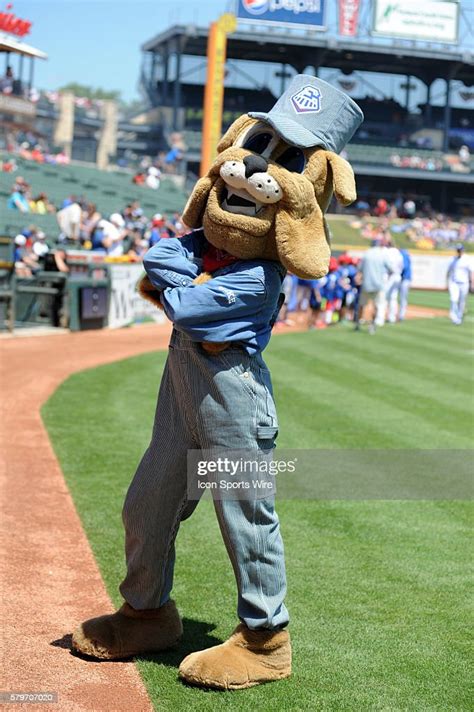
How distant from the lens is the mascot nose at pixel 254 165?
381 cm

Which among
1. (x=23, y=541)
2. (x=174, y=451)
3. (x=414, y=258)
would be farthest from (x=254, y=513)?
(x=414, y=258)

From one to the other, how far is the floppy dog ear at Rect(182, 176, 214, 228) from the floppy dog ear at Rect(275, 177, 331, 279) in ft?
1.23

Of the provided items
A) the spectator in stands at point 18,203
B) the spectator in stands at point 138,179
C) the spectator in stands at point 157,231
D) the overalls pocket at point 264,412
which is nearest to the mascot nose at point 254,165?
the overalls pocket at point 264,412

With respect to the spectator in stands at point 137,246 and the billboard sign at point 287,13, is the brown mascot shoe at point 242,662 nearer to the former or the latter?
the spectator in stands at point 137,246

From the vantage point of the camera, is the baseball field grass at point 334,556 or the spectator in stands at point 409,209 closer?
the baseball field grass at point 334,556

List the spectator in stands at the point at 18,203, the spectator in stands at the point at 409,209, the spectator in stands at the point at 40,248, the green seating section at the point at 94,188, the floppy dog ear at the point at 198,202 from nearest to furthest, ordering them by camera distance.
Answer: the floppy dog ear at the point at 198,202, the spectator in stands at the point at 40,248, the spectator in stands at the point at 18,203, the green seating section at the point at 94,188, the spectator in stands at the point at 409,209

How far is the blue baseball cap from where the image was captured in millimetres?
3969

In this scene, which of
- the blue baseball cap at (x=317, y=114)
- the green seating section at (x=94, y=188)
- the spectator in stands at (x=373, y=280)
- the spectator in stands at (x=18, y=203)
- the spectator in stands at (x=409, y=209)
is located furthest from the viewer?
the spectator in stands at (x=409, y=209)

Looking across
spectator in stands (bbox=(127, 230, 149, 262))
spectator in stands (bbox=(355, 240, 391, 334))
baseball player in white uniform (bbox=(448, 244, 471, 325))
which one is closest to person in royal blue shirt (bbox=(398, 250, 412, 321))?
baseball player in white uniform (bbox=(448, 244, 471, 325))

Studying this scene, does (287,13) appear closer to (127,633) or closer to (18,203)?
(18,203)

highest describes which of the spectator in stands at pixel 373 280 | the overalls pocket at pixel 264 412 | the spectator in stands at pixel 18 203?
the overalls pocket at pixel 264 412

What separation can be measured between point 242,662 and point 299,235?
1606 mm

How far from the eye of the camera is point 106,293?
17.3 m

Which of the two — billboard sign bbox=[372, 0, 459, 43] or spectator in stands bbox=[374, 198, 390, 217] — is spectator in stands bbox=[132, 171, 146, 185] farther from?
billboard sign bbox=[372, 0, 459, 43]
